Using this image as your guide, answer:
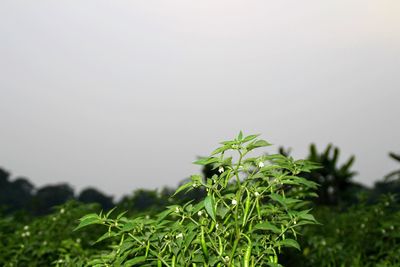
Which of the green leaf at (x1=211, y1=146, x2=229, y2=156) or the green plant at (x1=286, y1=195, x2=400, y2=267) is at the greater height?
the green leaf at (x1=211, y1=146, x2=229, y2=156)

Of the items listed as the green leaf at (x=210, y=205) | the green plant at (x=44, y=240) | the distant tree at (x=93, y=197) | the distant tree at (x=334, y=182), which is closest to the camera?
the green leaf at (x=210, y=205)

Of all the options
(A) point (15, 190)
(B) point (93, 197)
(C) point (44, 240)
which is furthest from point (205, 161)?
(A) point (15, 190)

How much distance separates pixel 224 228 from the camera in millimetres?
2568

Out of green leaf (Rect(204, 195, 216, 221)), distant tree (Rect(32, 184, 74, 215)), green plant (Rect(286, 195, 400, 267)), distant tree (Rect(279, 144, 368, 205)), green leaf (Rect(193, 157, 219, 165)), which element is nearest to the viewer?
green leaf (Rect(204, 195, 216, 221))

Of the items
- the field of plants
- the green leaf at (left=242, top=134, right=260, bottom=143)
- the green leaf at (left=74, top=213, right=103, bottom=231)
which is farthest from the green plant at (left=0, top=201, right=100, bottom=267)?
the green leaf at (left=242, top=134, right=260, bottom=143)

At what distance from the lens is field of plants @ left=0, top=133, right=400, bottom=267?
251cm

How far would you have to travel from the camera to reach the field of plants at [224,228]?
2.51 meters

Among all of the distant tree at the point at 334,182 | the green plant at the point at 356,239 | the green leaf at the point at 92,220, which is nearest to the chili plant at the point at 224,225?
the green leaf at the point at 92,220

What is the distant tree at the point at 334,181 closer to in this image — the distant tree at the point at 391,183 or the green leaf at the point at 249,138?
the distant tree at the point at 391,183

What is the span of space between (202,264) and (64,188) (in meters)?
58.4

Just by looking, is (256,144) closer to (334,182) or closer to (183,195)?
(183,195)

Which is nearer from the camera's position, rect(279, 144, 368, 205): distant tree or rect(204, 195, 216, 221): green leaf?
rect(204, 195, 216, 221): green leaf

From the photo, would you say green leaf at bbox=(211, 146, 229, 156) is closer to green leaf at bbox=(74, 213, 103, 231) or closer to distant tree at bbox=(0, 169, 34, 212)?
green leaf at bbox=(74, 213, 103, 231)

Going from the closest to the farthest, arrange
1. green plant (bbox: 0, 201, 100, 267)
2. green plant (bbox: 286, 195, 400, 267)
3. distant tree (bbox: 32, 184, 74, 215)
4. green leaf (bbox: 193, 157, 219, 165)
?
green leaf (bbox: 193, 157, 219, 165) < green plant (bbox: 0, 201, 100, 267) < green plant (bbox: 286, 195, 400, 267) < distant tree (bbox: 32, 184, 74, 215)
